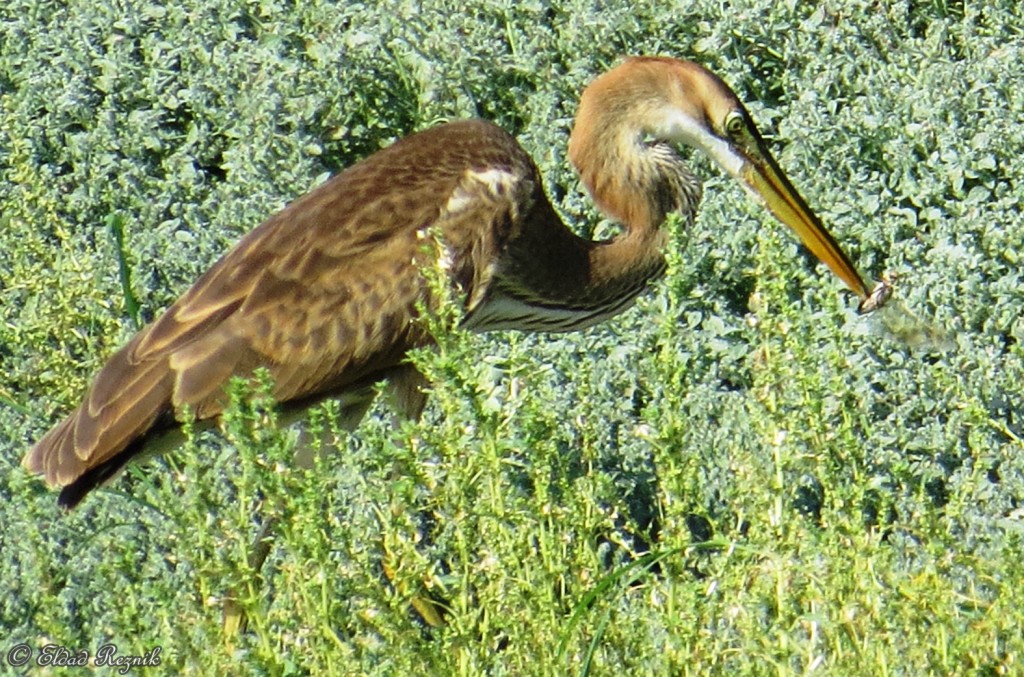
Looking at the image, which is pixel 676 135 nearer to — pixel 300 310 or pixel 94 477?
pixel 300 310

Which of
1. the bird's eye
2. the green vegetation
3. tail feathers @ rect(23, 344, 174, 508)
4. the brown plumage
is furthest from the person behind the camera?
the bird's eye

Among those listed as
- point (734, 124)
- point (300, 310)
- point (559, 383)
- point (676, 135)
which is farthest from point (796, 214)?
point (300, 310)

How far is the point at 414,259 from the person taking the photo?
5.12 metres

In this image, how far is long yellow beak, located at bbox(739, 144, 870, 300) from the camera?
18.8ft

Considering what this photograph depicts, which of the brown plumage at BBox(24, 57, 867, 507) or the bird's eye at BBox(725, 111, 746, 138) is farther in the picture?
the bird's eye at BBox(725, 111, 746, 138)

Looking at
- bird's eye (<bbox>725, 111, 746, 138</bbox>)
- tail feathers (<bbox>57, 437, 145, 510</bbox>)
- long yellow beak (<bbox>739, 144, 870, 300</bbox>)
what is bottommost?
tail feathers (<bbox>57, 437, 145, 510</bbox>)

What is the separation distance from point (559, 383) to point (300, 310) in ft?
3.14

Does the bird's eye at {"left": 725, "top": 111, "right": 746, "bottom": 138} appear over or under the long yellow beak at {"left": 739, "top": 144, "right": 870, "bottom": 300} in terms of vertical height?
over

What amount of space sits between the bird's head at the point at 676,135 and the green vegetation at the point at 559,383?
119mm

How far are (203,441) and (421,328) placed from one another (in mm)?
902

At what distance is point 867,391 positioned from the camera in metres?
5.37

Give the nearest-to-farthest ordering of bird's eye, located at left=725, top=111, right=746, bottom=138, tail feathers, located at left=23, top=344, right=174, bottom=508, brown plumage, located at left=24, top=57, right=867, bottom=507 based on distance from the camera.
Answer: tail feathers, located at left=23, top=344, right=174, bottom=508
brown plumage, located at left=24, top=57, right=867, bottom=507
bird's eye, located at left=725, top=111, right=746, bottom=138

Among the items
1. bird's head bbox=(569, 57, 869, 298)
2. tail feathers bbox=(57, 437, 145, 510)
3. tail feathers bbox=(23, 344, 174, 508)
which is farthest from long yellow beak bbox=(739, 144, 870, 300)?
tail feathers bbox=(57, 437, 145, 510)

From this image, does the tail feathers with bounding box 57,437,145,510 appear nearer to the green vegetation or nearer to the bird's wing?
the bird's wing
